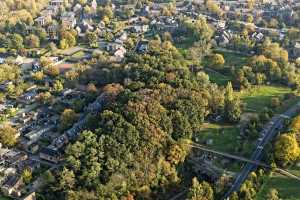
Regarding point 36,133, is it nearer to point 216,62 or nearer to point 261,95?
point 216,62

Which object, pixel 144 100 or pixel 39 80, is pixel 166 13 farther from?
pixel 144 100

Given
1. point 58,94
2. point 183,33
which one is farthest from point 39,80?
point 183,33

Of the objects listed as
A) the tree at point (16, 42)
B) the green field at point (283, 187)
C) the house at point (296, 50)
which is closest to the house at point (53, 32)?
the tree at point (16, 42)

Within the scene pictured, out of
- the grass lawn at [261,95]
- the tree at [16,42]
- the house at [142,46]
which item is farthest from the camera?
the tree at [16,42]

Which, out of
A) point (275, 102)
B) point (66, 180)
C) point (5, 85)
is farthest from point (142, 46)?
point (66, 180)

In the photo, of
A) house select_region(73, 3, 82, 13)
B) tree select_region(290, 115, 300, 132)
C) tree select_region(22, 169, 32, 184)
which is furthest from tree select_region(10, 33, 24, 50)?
tree select_region(290, 115, 300, 132)

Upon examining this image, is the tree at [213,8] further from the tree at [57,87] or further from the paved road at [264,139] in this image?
the tree at [57,87]
